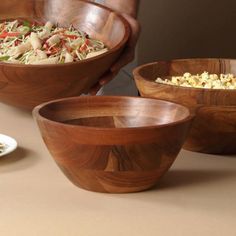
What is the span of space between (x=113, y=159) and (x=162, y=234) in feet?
0.44

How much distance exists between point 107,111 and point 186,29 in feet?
5.84

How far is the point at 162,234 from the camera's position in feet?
2.83

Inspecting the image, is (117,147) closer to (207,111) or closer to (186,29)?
(207,111)

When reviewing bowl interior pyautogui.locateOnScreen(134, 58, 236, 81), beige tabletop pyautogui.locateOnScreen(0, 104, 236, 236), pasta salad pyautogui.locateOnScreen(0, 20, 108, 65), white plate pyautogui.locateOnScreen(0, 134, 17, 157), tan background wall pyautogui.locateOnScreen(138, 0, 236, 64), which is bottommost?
tan background wall pyautogui.locateOnScreen(138, 0, 236, 64)

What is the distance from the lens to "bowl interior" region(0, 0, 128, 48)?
1.55 m

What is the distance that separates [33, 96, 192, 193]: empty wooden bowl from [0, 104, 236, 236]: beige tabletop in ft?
0.09

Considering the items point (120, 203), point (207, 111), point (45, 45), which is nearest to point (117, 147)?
point (120, 203)

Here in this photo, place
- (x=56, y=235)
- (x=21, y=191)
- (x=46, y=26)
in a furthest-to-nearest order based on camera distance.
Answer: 1. (x=46, y=26)
2. (x=21, y=191)
3. (x=56, y=235)

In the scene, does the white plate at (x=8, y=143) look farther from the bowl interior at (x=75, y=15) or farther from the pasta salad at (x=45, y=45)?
the bowl interior at (x=75, y=15)

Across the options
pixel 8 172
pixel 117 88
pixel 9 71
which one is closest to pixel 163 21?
pixel 117 88

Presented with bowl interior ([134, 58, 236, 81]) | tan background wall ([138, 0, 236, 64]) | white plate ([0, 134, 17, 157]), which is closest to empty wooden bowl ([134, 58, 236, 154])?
bowl interior ([134, 58, 236, 81])

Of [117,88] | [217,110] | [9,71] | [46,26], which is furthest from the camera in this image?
[117,88]

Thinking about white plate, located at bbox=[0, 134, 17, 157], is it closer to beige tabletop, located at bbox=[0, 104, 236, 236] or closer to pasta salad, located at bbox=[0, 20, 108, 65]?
beige tabletop, located at bbox=[0, 104, 236, 236]

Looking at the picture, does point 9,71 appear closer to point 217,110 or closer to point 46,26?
point 46,26
